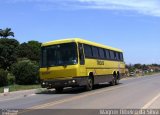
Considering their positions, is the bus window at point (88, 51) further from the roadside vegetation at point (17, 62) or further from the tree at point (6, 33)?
the tree at point (6, 33)

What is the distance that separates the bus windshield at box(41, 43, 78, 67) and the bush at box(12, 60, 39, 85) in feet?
44.8

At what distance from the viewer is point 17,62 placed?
152 ft

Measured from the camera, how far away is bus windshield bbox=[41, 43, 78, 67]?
26586 millimetres

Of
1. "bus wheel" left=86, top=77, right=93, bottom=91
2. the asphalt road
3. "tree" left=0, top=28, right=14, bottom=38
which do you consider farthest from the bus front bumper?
"tree" left=0, top=28, right=14, bottom=38

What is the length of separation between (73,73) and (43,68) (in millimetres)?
1986

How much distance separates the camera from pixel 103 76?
32.8m

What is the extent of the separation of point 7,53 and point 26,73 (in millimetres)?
50440

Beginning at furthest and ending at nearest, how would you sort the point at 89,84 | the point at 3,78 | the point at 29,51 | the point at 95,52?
the point at 29,51
the point at 3,78
the point at 95,52
the point at 89,84

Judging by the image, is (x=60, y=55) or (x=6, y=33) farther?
(x=6, y=33)

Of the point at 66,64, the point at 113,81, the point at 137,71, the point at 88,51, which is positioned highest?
the point at 137,71

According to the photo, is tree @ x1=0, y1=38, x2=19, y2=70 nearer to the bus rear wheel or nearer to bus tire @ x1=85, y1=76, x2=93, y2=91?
the bus rear wheel

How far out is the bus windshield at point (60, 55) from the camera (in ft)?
87.2

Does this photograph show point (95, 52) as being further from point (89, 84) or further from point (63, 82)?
point (63, 82)

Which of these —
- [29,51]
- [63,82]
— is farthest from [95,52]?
[29,51]
